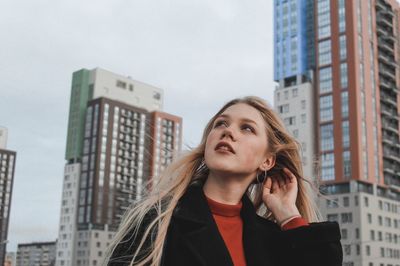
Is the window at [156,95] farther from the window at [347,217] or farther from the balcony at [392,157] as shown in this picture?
the window at [347,217]

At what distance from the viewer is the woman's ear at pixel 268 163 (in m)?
3.74

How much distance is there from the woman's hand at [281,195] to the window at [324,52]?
84362 mm

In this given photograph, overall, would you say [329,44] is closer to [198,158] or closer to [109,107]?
[109,107]

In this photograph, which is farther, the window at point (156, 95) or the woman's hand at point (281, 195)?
the window at point (156, 95)

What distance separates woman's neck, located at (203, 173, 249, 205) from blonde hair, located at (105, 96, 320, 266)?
15 cm

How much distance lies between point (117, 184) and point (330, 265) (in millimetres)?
118342

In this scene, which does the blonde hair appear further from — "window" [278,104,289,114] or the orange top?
"window" [278,104,289,114]

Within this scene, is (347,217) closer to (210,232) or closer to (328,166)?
(328,166)

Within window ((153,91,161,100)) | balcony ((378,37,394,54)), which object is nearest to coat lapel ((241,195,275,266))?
balcony ((378,37,394,54))

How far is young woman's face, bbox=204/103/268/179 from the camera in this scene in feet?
11.2

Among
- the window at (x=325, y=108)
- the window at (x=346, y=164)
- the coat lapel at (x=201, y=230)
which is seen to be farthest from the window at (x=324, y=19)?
the coat lapel at (x=201, y=230)

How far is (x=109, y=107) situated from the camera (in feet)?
392

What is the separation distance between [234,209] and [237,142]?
41 centimetres

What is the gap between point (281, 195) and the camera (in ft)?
12.4
